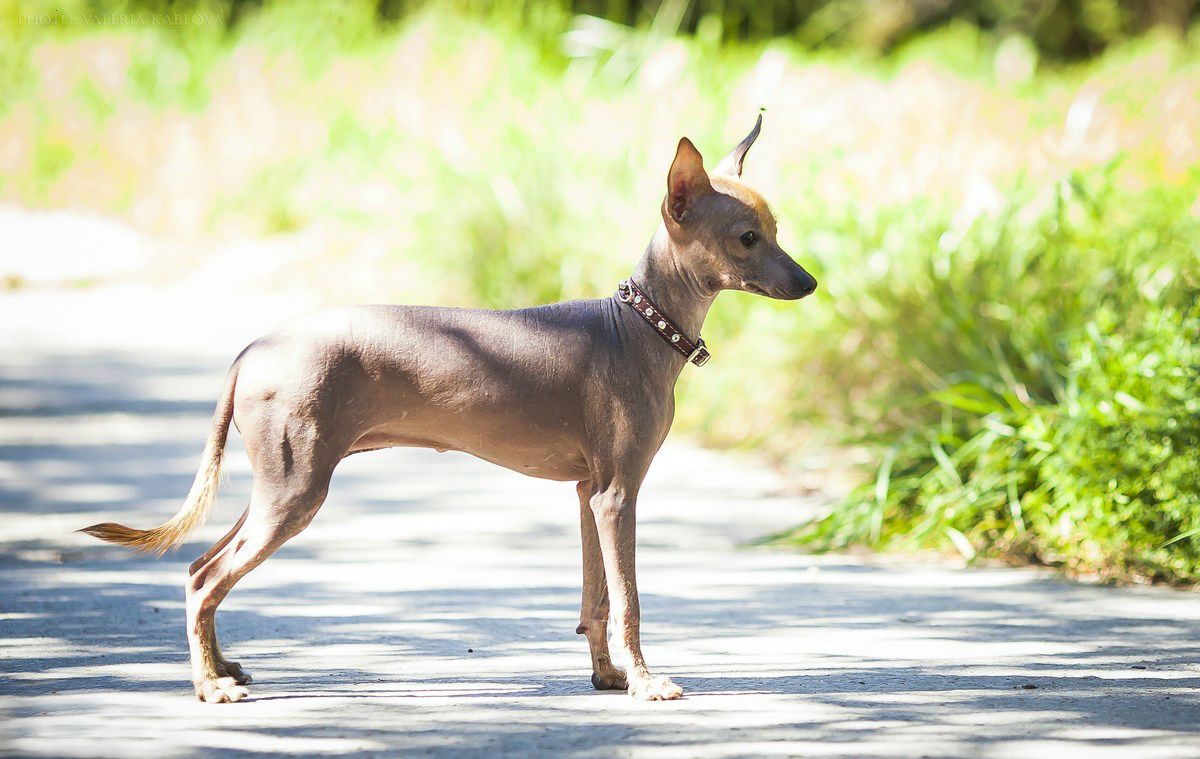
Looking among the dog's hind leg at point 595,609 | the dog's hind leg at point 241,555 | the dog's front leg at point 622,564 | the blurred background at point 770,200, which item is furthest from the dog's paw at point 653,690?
the blurred background at point 770,200

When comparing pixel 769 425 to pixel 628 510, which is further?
pixel 769 425

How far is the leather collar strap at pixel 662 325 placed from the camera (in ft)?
12.4

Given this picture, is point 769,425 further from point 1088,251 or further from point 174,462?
point 174,462

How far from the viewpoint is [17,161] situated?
12.8 metres

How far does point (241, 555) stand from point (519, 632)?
127 centimetres

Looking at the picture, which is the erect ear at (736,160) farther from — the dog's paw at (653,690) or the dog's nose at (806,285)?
the dog's paw at (653,690)

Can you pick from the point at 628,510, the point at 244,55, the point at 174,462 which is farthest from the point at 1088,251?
the point at 244,55

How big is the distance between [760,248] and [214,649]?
1.89 m

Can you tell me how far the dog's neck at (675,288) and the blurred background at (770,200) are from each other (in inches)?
84.6

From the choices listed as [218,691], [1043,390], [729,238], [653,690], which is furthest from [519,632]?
[1043,390]

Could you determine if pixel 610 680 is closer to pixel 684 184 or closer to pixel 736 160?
pixel 684 184

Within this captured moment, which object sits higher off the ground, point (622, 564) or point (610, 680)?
point (622, 564)

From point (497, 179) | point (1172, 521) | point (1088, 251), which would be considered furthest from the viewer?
point (497, 179)

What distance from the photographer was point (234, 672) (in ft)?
12.4
